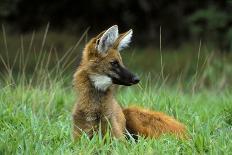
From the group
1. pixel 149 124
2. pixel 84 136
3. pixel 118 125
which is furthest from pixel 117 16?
pixel 84 136

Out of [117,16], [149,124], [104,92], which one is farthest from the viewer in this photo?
[117,16]

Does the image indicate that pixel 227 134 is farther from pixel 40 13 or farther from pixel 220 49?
pixel 40 13

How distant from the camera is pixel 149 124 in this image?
747 cm

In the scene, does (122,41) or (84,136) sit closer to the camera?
(84,136)

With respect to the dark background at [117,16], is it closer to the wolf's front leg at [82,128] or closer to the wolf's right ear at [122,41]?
the wolf's right ear at [122,41]

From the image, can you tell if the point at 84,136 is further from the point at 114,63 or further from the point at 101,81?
the point at 114,63

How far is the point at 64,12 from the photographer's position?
70.1ft

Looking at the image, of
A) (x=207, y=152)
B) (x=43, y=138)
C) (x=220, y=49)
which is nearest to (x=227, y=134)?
(x=207, y=152)

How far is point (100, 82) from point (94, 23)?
14.2 metres

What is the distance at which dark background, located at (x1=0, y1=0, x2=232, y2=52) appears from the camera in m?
20.6

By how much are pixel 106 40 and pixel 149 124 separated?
0.95 m

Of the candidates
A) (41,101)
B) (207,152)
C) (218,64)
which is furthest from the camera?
(218,64)

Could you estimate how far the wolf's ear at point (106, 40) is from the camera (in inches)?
283

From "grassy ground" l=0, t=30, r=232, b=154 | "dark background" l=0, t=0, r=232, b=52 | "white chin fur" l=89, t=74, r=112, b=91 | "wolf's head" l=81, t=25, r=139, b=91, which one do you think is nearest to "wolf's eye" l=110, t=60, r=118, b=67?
"wolf's head" l=81, t=25, r=139, b=91
